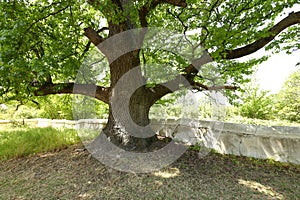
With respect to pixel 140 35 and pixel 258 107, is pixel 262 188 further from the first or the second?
pixel 258 107

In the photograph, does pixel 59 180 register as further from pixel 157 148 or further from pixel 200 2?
pixel 200 2

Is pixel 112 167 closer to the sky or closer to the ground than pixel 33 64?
closer to the ground

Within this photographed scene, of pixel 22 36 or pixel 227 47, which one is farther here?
pixel 227 47

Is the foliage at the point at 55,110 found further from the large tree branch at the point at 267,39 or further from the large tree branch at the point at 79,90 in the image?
the large tree branch at the point at 267,39

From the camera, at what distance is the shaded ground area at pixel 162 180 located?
2.04m

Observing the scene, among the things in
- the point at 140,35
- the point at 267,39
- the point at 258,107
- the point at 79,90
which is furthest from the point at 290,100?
the point at 79,90

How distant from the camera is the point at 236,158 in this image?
10.0 ft

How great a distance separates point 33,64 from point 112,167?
5.89 feet

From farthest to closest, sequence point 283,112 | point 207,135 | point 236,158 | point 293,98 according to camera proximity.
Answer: point 293,98 → point 283,112 → point 207,135 → point 236,158

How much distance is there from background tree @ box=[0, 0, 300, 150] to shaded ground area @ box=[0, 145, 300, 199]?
760mm

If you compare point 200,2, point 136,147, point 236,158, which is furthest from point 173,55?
point 236,158

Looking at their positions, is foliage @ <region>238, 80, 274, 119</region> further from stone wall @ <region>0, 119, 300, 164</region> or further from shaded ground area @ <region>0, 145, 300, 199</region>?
shaded ground area @ <region>0, 145, 300, 199</region>

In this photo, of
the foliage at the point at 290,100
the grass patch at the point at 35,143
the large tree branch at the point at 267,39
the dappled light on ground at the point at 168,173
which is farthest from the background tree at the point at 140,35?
the foliage at the point at 290,100

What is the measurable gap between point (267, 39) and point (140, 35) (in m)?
1.97
